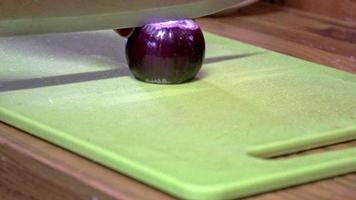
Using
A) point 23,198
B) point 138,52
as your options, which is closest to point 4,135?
point 23,198

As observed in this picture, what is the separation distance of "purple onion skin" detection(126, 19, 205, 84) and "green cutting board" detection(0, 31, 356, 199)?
0.04 feet

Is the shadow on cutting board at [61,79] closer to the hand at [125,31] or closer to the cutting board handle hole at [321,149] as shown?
the hand at [125,31]

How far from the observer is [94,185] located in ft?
1.94

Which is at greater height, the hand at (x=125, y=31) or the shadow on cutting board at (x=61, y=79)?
the hand at (x=125, y=31)

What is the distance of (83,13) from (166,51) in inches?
3.2

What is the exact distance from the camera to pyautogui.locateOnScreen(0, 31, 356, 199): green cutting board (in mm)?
603

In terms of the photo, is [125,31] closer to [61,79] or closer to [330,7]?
[61,79]

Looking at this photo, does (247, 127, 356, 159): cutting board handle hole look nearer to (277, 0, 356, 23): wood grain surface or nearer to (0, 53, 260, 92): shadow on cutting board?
(0, 53, 260, 92): shadow on cutting board

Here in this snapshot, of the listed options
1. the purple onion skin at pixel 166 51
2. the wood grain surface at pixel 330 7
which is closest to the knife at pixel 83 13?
the purple onion skin at pixel 166 51

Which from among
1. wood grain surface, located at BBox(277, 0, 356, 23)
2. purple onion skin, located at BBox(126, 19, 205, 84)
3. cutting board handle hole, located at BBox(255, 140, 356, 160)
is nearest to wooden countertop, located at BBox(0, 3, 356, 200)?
cutting board handle hole, located at BBox(255, 140, 356, 160)

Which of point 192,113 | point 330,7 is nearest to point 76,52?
point 192,113

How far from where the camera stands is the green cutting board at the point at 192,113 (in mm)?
603

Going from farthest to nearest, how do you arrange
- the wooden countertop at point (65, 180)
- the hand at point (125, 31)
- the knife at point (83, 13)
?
1. the hand at point (125, 31)
2. the knife at point (83, 13)
3. the wooden countertop at point (65, 180)

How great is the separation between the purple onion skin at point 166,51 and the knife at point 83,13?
0.4 inches
